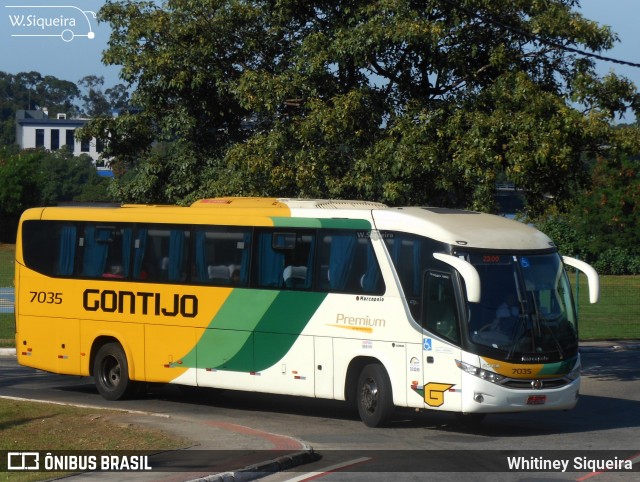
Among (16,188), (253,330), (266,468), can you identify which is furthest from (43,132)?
(266,468)

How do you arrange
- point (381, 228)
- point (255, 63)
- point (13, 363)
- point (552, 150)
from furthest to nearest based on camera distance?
point (13, 363) → point (255, 63) → point (552, 150) → point (381, 228)

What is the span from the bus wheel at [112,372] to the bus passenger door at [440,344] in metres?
5.95

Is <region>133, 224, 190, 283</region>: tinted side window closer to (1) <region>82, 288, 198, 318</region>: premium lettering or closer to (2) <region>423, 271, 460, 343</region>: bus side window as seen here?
(1) <region>82, 288, 198, 318</region>: premium lettering

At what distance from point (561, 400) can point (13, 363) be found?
46.4 feet

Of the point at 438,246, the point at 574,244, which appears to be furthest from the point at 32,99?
the point at 438,246

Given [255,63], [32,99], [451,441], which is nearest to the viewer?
[451,441]

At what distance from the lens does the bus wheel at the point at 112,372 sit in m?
18.4

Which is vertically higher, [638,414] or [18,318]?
[18,318]

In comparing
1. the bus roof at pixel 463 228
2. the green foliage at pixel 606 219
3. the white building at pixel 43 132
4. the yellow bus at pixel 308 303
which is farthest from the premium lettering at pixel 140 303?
the white building at pixel 43 132

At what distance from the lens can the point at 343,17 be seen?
20688mm

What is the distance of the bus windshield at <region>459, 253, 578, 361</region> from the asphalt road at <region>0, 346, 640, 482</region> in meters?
1.22

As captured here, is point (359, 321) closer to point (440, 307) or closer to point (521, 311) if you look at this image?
point (440, 307)

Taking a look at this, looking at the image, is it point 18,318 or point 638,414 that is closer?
point 638,414

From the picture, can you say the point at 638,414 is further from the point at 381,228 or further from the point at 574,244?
the point at 574,244
